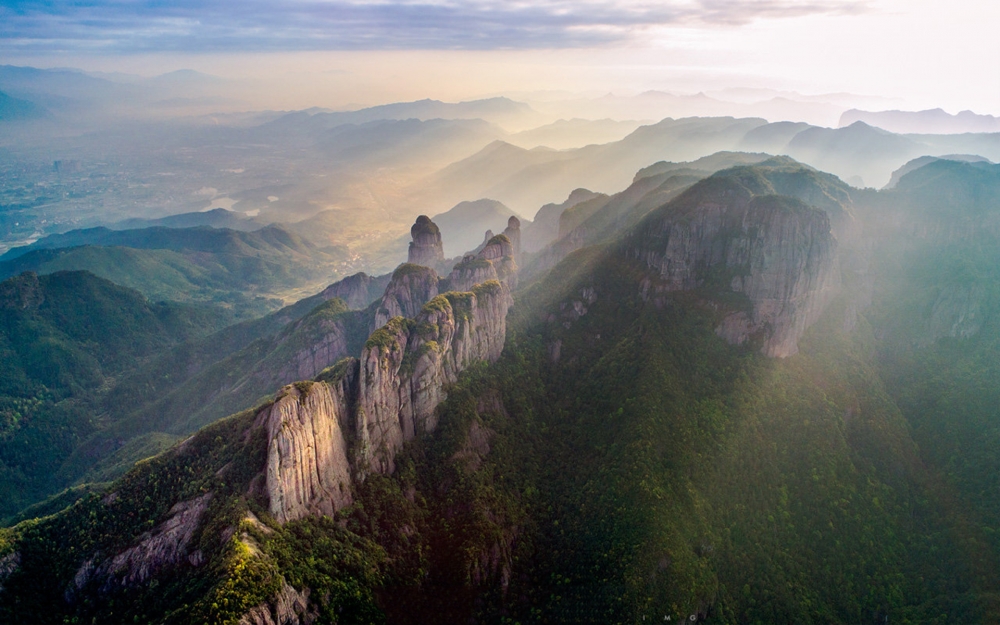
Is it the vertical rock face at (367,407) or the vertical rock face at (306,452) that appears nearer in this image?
the vertical rock face at (306,452)

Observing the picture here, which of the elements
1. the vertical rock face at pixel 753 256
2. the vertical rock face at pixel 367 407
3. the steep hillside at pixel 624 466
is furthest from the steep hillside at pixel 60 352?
the vertical rock face at pixel 753 256

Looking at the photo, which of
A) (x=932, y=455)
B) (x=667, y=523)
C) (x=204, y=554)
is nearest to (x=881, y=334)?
(x=932, y=455)

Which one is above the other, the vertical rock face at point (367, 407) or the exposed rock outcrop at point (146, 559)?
the vertical rock face at point (367, 407)

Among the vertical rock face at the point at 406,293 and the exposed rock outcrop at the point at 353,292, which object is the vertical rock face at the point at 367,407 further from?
the exposed rock outcrop at the point at 353,292

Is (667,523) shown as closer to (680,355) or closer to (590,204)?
(680,355)

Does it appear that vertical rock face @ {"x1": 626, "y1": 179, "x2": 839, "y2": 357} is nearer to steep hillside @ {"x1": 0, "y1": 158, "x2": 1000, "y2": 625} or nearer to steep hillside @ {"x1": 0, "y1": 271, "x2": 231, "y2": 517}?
steep hillside @ {"x1": 0, "y1": 158, "x2": 1000, "y2": 625}

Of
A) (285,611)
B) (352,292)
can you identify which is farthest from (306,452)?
(352,292)
